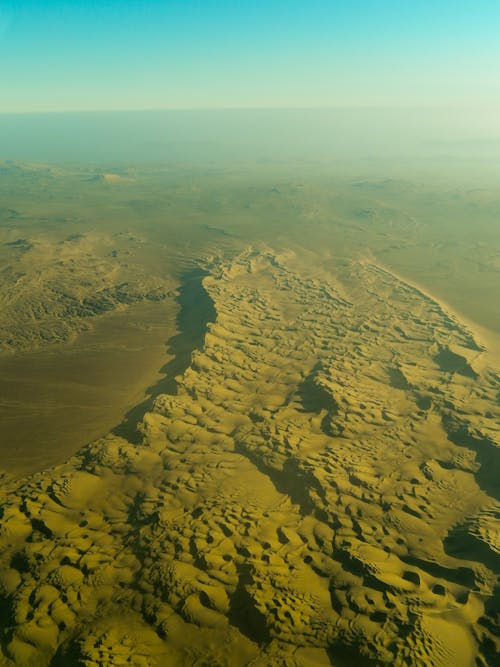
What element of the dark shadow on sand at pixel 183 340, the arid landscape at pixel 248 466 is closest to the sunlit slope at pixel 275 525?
the arid landscape at pixel 248 466

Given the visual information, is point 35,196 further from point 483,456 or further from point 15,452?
point 483,456

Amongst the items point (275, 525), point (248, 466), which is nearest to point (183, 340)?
point (248, 466)

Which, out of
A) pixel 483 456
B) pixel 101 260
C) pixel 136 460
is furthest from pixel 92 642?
pixel 101 260

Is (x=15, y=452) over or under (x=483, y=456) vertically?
under

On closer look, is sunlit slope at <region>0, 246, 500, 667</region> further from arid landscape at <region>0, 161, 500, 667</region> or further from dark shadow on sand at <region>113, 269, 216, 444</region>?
dark shadow on sand at <region>113, 269, 216, 444</region>

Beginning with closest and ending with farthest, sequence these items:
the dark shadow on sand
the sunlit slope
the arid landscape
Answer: the sunlit slope
the arid landscape
the dark shadow on sand

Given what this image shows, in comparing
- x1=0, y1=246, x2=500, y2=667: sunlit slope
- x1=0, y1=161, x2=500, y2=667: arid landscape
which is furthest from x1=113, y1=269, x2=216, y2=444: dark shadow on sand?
x1=0, y1=246, x2=500, y2=667: sunlit slope
